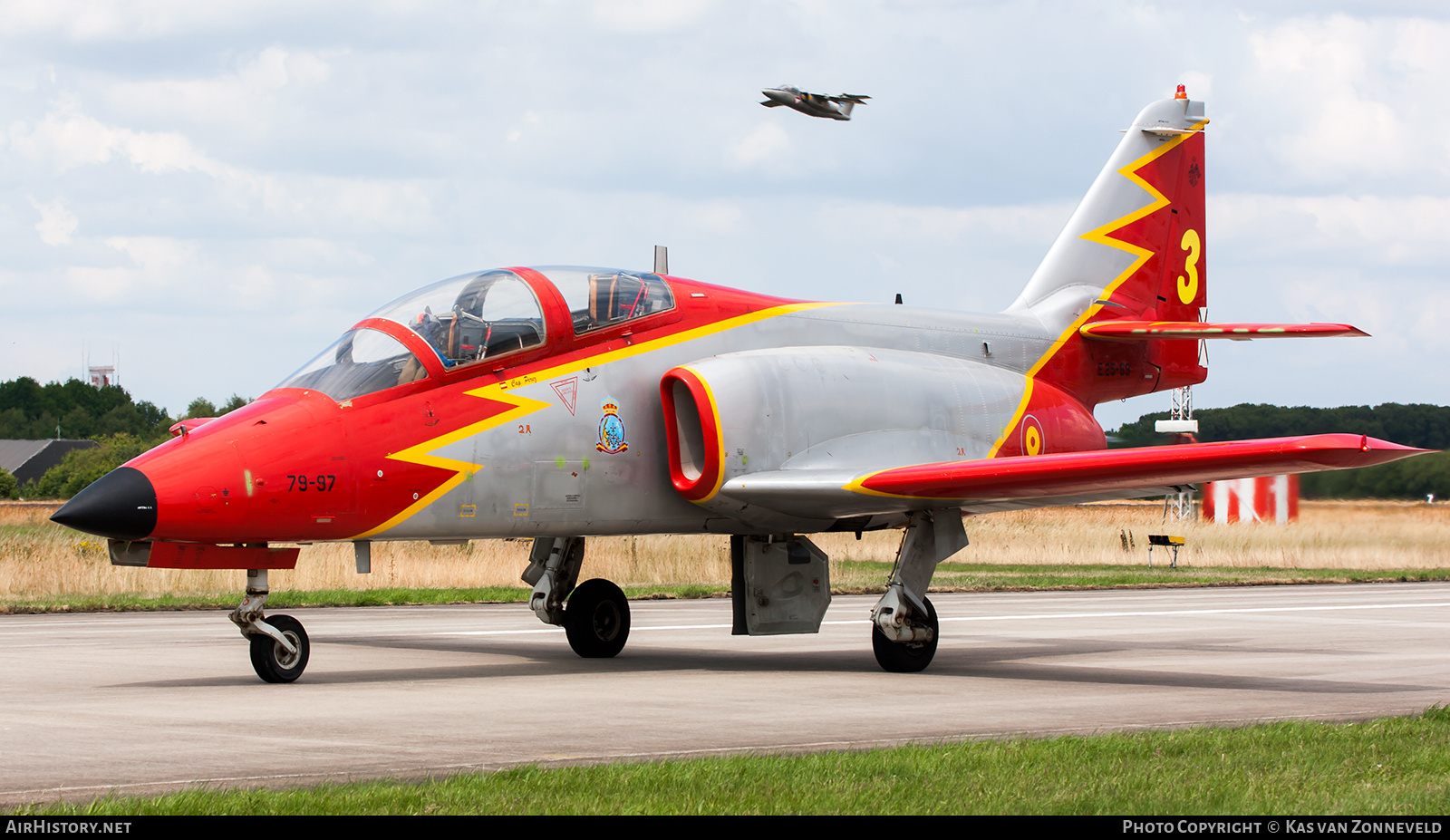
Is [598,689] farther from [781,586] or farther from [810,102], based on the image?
[810,102]

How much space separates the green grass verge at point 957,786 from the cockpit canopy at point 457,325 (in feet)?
16.0

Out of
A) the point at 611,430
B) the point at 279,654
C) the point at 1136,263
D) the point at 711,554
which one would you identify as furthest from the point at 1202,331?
the point at 711,554

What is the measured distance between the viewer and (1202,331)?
616 inches

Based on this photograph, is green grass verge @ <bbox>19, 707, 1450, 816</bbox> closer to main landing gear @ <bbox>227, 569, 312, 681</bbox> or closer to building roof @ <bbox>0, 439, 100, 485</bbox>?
main landing gear @ <bbox>227, 569, 312, 681</bbox>

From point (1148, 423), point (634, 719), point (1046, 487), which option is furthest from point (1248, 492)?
point (634, 719)

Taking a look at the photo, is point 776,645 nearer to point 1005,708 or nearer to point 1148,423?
point 1005,708

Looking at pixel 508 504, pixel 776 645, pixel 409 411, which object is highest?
pixel 409 411

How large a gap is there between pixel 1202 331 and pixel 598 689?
26.0ft

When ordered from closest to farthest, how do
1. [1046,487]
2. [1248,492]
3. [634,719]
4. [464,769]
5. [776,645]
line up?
[464,769], [634,719], [1046,487], [776,645], [1248,492]

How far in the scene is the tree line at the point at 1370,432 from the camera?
18.4m

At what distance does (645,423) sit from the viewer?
12.6 meters

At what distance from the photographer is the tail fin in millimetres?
16469

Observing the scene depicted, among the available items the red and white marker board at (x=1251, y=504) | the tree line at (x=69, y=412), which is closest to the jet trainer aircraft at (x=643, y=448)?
the red and white marker board at (x=1251, y=504)
